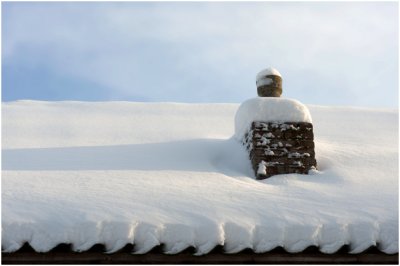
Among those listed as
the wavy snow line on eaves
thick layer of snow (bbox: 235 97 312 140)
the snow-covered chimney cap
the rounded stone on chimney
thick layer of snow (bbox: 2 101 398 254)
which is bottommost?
the wavy snow line on eaves

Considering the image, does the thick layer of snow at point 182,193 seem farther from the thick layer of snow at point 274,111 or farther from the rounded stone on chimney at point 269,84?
the rounded stone on chimney at point 269,84

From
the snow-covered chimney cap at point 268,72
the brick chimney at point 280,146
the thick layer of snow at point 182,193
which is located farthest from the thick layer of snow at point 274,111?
the snow-covered chimney cap at point 268,72

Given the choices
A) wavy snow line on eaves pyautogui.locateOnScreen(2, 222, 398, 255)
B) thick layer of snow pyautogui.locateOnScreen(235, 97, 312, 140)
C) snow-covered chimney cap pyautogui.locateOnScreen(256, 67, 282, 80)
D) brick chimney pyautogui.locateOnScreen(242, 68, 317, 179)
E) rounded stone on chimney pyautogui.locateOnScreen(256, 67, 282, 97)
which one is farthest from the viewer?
snow-covered chimney cap pyautogui.locateOnScreen(256, 67, 282, 80)

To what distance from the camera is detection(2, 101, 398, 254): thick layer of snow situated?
2930 millimetres

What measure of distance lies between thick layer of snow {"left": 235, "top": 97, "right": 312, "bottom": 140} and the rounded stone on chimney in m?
0.57

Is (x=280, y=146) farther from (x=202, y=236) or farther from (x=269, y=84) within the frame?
(x=202, y=236)

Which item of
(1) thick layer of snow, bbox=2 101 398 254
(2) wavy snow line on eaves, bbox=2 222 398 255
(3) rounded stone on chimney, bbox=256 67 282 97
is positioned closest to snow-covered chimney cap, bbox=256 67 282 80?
(3) rounded stone on chimney, bbox=256 67 282 97

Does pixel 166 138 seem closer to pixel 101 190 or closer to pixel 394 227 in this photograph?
pixel 101 190

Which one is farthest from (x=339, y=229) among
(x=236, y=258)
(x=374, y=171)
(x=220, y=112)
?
(x=220, y=112)

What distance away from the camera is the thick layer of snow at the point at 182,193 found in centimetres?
293

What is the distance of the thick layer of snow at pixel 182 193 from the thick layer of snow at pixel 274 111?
18.8 inches

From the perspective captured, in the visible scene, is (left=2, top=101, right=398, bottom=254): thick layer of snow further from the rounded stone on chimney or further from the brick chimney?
the rounded stone on chimney

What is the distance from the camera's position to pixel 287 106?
16.1ft

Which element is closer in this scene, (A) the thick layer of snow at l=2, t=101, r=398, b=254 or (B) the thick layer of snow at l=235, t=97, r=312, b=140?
(A) the thick layer of snow at l=2, t=101, r=398, b=254
